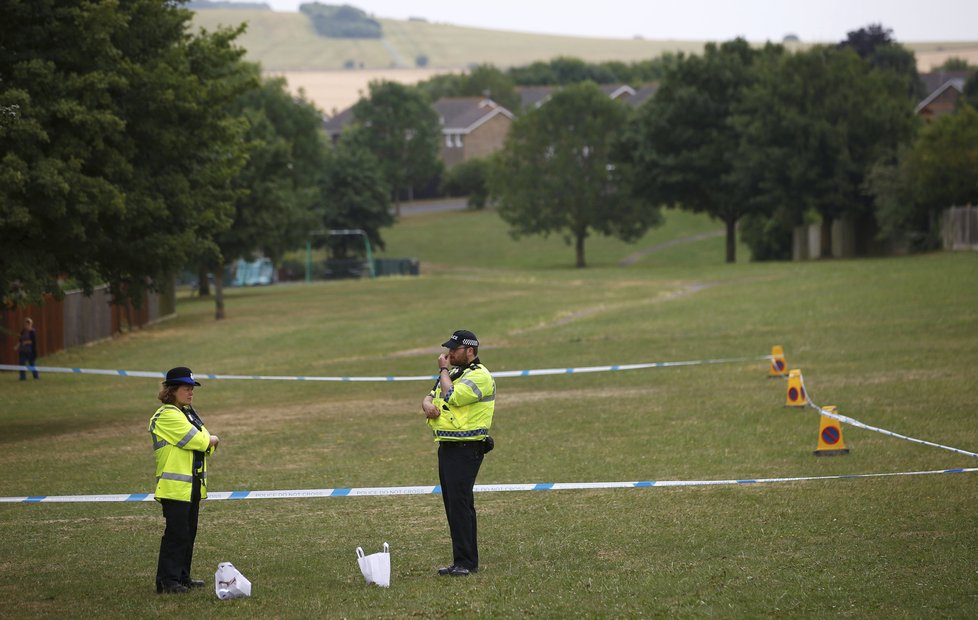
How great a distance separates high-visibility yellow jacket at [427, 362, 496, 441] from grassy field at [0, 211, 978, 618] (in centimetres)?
119

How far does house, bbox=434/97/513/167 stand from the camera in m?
148

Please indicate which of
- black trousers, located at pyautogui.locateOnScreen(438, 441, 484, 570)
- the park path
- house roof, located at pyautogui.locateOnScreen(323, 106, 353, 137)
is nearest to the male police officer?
black trousers, located at pyautogui.locateOnScreen(438, 441, 484, 570)

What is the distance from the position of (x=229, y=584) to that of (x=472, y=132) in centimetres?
14005

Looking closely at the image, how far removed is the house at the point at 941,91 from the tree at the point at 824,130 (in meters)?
47.0

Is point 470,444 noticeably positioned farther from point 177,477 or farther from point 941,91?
point 941,91

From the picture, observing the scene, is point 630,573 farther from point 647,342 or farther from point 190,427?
point 647,342

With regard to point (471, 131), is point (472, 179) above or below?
below

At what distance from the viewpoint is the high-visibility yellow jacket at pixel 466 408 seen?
33.8 feet

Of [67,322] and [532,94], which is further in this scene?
[532,94]

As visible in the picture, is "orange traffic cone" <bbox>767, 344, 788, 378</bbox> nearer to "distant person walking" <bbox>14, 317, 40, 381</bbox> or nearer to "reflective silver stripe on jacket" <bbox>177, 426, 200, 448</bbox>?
"reflective silver stripe on jacket" <bbox>177, 426, 200, 448</bbox>

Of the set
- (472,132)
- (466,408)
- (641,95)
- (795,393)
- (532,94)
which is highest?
(532,94)

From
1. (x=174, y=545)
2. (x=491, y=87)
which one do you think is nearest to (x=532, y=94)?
(x=491, y=87)

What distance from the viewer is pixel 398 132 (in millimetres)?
128875

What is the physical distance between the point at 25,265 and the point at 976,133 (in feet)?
161
